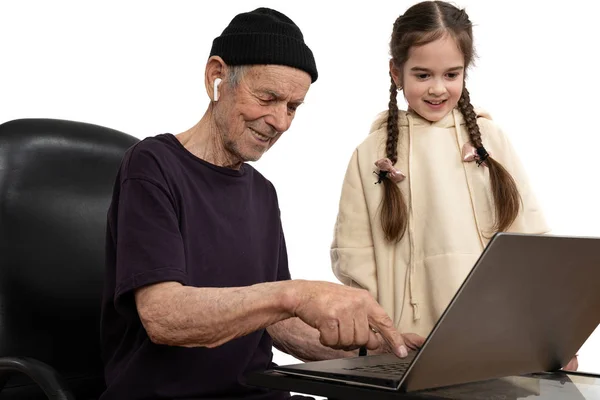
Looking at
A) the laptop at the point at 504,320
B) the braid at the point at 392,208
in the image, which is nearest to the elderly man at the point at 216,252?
the laptop at the point at 504,320

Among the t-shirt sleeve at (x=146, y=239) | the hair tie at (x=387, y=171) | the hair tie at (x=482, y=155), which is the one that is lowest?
the t-shirt sleeve at (x=146, y=239)

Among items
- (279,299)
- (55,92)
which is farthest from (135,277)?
(55,92)

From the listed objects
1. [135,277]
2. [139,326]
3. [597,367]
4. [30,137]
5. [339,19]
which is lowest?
[597,367]

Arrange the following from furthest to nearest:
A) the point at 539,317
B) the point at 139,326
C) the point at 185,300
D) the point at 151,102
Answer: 1. the point at 151,102
2. the point at 139,326
3. the point at 185,300
4. the point at 539,317

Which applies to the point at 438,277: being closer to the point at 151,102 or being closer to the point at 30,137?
the point at 30,137

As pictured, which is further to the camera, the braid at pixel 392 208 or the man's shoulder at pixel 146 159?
the braid at pixel 392 208

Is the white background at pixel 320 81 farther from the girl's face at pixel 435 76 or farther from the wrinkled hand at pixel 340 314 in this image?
the wrinkled hand at pixel 340 314

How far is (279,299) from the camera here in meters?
1.17

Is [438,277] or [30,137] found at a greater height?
[30,137]

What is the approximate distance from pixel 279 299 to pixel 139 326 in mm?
369

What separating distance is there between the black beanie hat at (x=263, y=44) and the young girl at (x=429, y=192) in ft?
1.42

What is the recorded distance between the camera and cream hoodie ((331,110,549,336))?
1.86m

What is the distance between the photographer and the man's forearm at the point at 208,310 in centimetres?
119

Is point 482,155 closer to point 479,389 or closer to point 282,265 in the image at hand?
point 282,265
